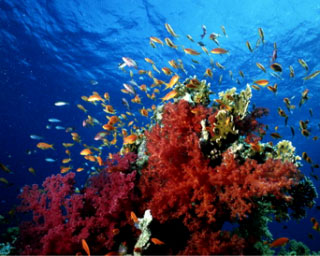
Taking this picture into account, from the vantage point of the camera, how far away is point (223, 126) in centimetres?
398

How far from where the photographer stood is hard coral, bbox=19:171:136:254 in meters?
3.84

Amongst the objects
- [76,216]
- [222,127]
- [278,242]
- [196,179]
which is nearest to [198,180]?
[196,179]

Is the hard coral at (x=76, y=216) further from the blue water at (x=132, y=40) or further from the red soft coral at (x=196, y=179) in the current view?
the blue water at (x=132, y=40)

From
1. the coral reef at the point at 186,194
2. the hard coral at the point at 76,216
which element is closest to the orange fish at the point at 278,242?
the coral reef at the point at 186,194

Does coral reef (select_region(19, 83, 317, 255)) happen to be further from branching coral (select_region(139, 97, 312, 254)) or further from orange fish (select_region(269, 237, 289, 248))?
orange fish (select_region(269, 237, 289, 248))

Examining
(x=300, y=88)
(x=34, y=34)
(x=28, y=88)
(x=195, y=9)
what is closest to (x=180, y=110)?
(x=195, y=9)

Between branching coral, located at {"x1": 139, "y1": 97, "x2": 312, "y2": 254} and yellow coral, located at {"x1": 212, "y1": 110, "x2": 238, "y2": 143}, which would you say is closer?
branching coral, located at {"x1": 139, "y1": 97, "x2": 312, "y2": 254}

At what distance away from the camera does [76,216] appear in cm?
407

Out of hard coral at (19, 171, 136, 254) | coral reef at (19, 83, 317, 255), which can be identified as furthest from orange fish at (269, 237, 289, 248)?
hard coral at (19, 171, 136, 254)

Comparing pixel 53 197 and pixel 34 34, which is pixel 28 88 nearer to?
pixel 34 34

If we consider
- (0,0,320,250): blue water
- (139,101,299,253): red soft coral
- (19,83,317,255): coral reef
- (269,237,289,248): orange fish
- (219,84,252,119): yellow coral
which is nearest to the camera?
(139,101,299,253): red soft coral

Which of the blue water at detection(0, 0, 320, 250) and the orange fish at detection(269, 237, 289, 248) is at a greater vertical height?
the blue water at detection(0, 0, 320, 250)

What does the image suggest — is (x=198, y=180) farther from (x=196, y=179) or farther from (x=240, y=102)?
(x=240, y=102)

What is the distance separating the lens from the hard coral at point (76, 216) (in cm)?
384
